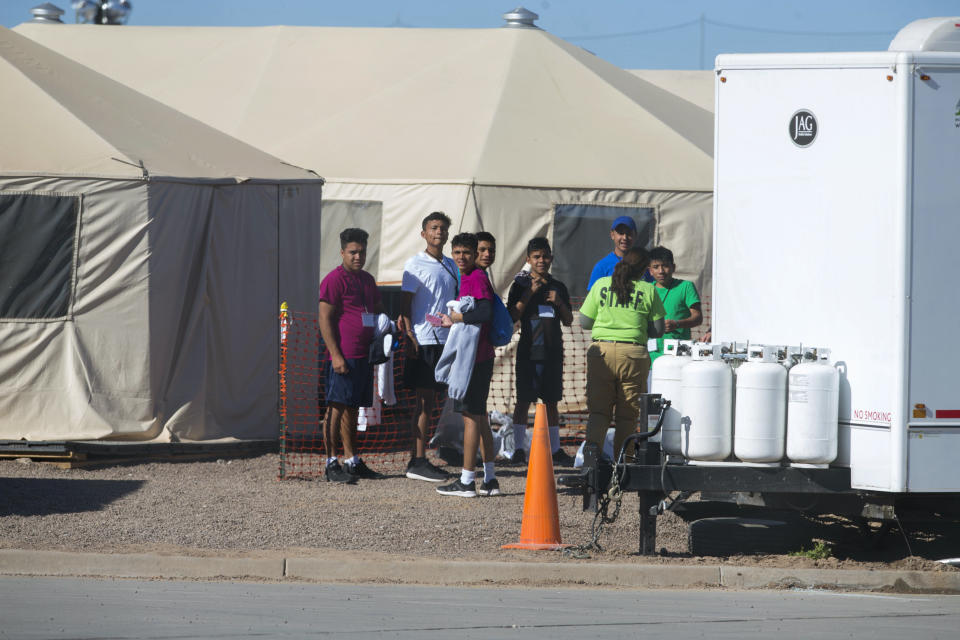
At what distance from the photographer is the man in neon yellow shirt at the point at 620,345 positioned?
9.47 metres

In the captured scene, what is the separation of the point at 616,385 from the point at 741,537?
76.4 inches

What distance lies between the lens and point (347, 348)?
10383 mm

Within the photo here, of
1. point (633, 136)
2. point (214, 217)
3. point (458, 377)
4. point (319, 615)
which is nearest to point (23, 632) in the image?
point (319, 615)

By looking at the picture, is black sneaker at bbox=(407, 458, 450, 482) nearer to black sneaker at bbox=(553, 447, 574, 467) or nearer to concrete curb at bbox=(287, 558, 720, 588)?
black sneaker at bbox=(553, 447, 574, 467)

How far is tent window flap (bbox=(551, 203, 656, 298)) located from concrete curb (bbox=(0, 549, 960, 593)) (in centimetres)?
751

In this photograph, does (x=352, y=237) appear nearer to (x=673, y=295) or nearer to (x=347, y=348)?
(x=347, y=348)

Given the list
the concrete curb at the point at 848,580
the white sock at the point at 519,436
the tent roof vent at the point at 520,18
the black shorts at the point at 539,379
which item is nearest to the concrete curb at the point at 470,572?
the concrete curb at the point at 848,580

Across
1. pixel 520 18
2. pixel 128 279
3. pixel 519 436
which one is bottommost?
pixel 519 436

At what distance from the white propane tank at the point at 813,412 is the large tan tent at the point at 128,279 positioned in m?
5.94

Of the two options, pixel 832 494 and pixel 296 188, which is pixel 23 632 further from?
pixel 296 188

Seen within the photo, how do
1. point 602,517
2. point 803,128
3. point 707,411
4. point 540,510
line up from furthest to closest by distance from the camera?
point 540,510 → point 602,517 → point 803,128 → point 707,411

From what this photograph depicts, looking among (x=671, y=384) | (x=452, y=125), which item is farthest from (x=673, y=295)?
(x=452, y=125)

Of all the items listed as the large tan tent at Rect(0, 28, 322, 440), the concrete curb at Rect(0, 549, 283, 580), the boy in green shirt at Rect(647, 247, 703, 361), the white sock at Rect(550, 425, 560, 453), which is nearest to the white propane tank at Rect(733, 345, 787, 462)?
the concrete curb at Rect(0, 549, 283, 580)

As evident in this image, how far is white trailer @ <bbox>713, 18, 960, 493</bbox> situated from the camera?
722 cm
